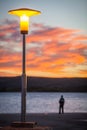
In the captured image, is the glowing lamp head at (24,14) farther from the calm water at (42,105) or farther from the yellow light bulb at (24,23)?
the calm water at (42,105)

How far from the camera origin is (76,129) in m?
12.7

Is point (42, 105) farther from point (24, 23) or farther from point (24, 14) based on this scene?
point (24, 14)

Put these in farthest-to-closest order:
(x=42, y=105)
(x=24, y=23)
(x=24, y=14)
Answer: (x=42, y=105)
(x=24, y=23)
(x=24, y=14)

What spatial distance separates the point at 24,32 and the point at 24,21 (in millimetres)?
244

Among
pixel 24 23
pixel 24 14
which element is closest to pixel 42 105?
pixel 24 23

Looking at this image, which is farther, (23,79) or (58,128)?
(58,128)

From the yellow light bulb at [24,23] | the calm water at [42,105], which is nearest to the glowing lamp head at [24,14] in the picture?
the yellow light bulb at [24,23]

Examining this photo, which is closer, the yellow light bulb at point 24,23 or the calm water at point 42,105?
the yellow light bulb at point 24,23

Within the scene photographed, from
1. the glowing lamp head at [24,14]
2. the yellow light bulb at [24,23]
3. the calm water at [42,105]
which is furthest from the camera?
the calm water at [42,105]

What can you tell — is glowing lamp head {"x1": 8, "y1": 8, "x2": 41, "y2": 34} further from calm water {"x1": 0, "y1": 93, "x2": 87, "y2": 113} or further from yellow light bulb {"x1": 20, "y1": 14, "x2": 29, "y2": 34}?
calm water {"x1": 0, "y1": 93, "x2": 87, "y2": 113}

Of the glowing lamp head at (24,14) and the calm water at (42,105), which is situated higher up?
the calm water at (42,105)

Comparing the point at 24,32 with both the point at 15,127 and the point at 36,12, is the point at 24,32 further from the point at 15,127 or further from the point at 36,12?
the point at 15,127

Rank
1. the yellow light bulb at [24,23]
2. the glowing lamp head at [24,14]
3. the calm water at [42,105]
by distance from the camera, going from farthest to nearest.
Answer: the calm water at [42,105] → the yellow light bulb at [24,23] → the glowing lamp head at [24,14]

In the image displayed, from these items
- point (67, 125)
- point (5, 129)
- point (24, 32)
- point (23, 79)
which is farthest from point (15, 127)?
point (67, 125)
